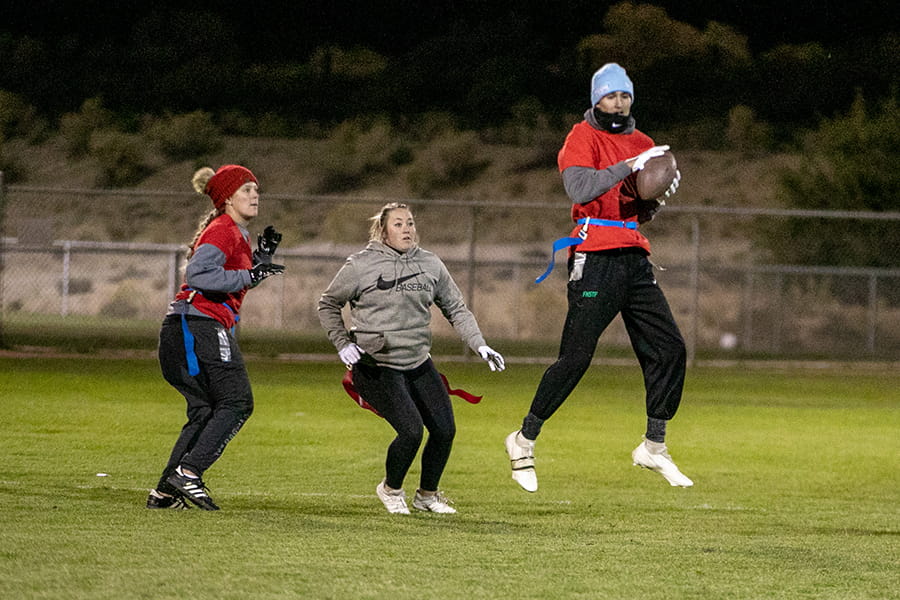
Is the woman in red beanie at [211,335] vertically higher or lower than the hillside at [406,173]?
lower

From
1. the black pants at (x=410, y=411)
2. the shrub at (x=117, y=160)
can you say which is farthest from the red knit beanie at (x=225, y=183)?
the shrub at (x=117, y=160)

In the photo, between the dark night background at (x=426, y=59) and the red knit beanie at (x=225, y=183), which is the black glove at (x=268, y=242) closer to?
the red knit beanie at (x=225, y=183)

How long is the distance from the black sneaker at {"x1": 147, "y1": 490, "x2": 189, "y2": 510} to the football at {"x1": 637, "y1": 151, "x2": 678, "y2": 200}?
3.04 metres

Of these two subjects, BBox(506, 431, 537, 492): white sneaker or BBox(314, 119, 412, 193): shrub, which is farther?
BBox(314, 119, 412, 193): shrub

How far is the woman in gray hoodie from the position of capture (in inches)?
326

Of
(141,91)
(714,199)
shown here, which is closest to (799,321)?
(714,199)

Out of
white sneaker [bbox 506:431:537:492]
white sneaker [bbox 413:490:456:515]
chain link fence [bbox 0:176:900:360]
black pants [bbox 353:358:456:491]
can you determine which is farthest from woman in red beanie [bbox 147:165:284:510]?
chain link fence [bbox 0:176:900:360]

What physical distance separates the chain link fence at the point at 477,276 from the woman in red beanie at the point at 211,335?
41.6 feet

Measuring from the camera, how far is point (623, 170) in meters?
7.60

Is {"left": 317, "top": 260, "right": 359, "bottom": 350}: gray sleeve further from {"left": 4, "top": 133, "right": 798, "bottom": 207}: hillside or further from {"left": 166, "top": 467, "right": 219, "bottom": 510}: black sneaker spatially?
{"left": 4, "top": 133, "right": 798, "bottom": 207}: hillside

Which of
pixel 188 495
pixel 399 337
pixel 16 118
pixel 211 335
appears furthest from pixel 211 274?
pixel 16 118

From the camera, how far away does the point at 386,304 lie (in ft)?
27.2

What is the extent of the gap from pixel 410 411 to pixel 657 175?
1.92m

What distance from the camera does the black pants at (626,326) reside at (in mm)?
7906
